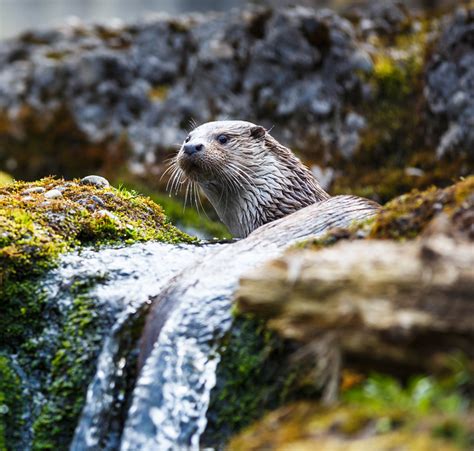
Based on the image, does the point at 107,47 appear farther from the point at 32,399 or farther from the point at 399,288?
the point at 399,288

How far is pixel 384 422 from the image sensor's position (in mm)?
2742

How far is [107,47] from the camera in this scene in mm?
12484

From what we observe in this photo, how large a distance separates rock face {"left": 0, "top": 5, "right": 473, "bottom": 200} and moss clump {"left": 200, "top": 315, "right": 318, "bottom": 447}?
252 inches

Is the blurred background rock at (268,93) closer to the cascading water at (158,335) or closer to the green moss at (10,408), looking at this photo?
the cascading water at (158,335)

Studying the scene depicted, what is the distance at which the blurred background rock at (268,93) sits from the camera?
10.2m

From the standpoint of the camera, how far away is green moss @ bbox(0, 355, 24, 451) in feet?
13.9

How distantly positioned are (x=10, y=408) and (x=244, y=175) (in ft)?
10.6

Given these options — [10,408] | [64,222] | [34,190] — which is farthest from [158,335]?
[34,190]

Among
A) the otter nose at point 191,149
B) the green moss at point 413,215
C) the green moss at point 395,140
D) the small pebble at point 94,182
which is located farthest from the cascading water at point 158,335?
the green moss at point 395,140

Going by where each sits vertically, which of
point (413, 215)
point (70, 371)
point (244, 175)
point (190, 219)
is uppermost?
point (413, 215)

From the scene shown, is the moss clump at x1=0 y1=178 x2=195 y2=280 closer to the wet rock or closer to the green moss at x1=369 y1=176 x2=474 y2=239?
the green moss at x1=369 y1=176 x2=474 y2=239

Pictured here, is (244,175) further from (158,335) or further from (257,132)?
(158,335)

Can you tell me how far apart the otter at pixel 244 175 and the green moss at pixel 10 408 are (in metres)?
2.78

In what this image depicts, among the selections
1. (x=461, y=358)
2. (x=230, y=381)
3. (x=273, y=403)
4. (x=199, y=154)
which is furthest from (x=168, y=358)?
(x=199, y=154)
